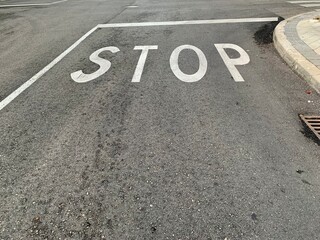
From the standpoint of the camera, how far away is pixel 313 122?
4.13 m

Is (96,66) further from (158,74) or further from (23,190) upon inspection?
(23,190)

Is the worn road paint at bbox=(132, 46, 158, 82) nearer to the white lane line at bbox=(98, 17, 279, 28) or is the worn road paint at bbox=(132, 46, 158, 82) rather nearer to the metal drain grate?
the white lane line at bbox=(98, 17, 279, 28)

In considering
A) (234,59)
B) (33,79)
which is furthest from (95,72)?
(234,59)

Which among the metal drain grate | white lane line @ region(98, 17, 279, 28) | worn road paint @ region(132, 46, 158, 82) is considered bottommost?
white lane line @ region(98, 17, 279, 28)

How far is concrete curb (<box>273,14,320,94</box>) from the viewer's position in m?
5.09

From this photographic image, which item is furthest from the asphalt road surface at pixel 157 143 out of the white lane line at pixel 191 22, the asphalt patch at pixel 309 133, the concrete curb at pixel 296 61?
the white lane line at pixel 191 22

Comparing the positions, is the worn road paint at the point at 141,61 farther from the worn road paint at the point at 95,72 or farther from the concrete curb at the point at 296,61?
the concrete curb at the point at 296,61

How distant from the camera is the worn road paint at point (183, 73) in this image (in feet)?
18.3

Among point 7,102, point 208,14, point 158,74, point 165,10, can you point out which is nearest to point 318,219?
point 158,74

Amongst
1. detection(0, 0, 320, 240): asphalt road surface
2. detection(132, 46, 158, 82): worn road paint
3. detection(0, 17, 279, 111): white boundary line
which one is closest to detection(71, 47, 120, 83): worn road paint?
detection(0, 0, 320, 240): asphalt road surface

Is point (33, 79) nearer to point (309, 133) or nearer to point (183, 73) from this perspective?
point (183, 73)

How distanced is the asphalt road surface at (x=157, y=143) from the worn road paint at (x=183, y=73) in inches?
1.6

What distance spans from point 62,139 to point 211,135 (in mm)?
2076

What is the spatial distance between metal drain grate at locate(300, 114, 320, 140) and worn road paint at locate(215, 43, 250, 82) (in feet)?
5.11
